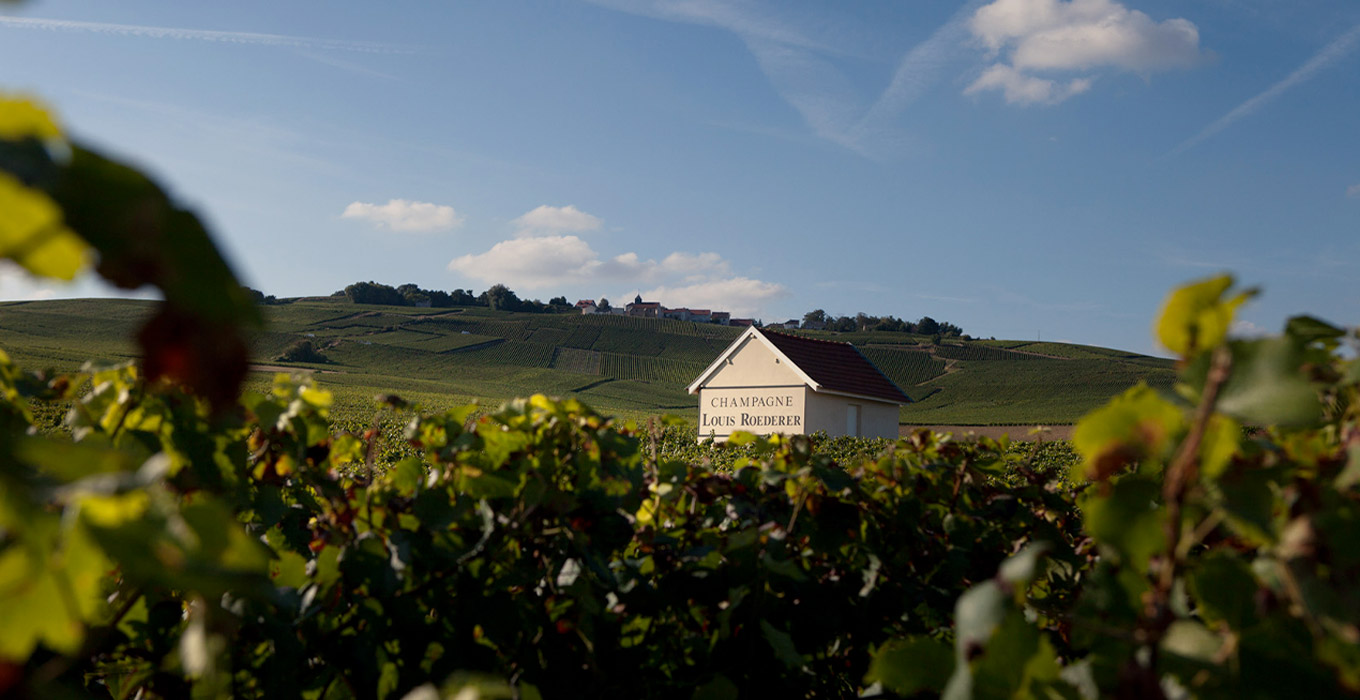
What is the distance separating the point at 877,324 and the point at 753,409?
9064 cm

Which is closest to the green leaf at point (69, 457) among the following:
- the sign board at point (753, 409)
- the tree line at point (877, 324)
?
the sign board at point (753, 409)

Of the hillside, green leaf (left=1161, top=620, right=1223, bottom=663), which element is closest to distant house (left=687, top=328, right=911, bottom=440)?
the hillside

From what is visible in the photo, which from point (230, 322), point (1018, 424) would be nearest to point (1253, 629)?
point (230, 322)

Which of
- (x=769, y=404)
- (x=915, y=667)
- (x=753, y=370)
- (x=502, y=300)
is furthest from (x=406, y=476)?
(x=502, y=300)

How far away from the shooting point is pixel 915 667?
869mm

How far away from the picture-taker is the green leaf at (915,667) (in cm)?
86

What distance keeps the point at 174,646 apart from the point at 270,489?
313 millimetres

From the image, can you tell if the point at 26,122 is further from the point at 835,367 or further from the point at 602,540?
the point at 835,367

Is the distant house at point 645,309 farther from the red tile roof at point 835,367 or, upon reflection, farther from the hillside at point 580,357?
the red tile roof at point 835,367

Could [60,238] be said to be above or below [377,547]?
above

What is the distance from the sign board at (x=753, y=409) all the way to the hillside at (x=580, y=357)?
23.1 meters

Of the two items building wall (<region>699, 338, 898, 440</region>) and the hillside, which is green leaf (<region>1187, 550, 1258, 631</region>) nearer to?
building wall (<region>699, 338, 898, 440</region>)

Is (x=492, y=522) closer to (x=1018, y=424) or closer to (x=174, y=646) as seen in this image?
(x=174, y=646)

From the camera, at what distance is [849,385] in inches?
1158
